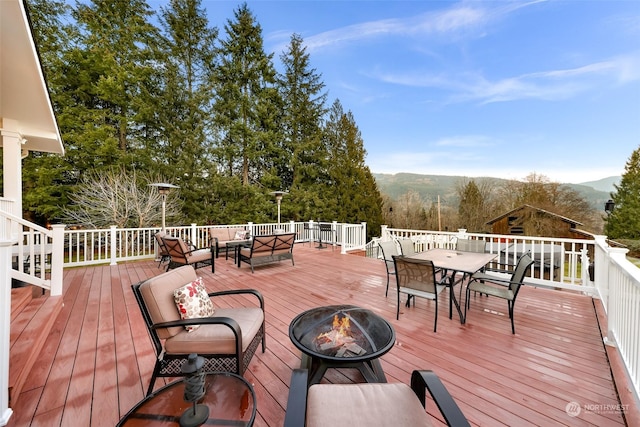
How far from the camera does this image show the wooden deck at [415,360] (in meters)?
1.70

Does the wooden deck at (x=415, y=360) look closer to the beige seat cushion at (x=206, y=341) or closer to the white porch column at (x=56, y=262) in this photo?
the white porch column at (x=56, y=262)

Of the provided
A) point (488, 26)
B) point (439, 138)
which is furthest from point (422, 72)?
point (439, 138)

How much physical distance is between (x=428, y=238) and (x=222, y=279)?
5.77m

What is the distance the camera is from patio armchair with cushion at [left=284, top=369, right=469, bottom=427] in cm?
109

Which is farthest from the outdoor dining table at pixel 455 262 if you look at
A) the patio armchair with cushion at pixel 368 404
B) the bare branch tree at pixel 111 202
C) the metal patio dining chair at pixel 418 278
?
the bare branch tree at pixel 111 202

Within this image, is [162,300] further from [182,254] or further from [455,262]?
[455,262]

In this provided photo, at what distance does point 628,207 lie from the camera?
48.5 feet

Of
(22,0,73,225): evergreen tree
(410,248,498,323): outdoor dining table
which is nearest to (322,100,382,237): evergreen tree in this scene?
(410,248,498,323): outdoor dining table

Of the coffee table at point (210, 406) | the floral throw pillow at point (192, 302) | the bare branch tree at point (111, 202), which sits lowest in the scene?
the coffee table at point (210, 406)

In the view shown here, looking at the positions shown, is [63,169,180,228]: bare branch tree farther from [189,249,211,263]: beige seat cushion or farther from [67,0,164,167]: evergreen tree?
[189,249,211,263]: beige seat cushion

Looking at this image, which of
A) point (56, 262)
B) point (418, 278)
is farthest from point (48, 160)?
point (418, 278)

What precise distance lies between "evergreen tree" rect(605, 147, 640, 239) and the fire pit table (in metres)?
21.6

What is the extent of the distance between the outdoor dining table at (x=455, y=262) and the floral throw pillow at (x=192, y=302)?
2.84m

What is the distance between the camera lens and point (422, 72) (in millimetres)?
9641
